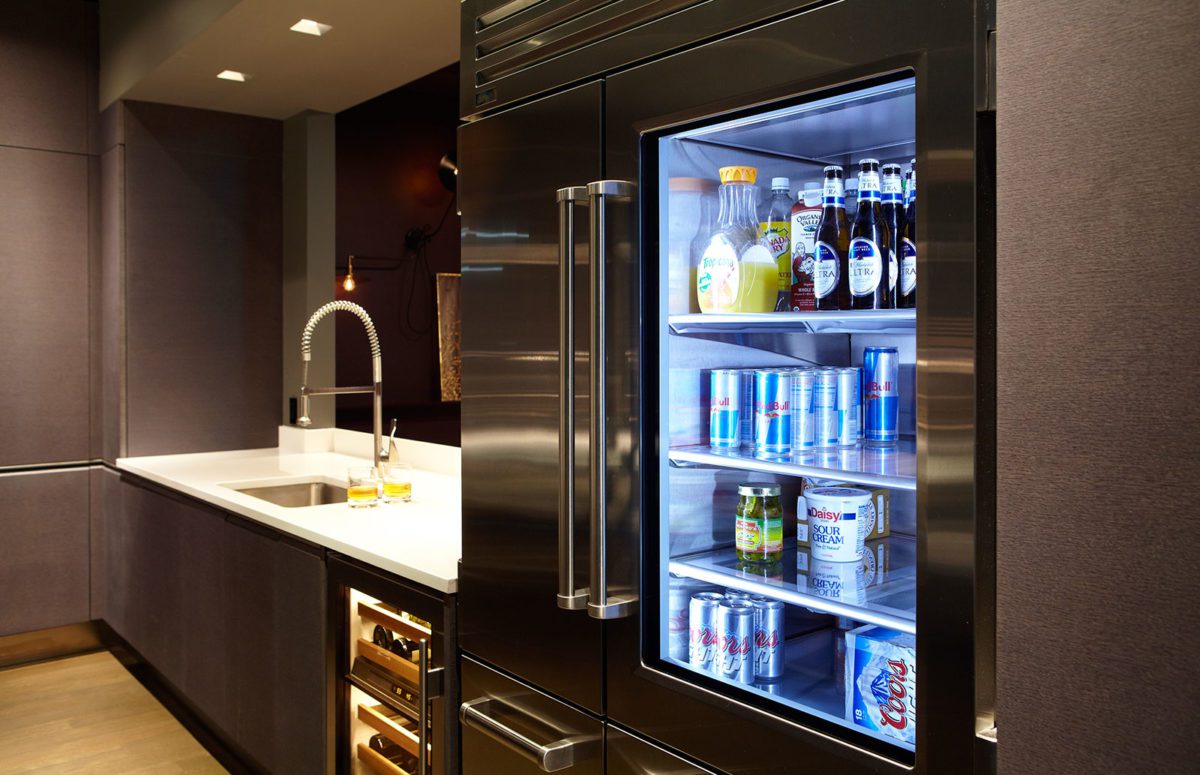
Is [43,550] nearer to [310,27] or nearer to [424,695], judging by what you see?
[310,27]

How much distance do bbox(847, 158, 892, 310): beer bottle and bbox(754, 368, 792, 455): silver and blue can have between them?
0.51 feet

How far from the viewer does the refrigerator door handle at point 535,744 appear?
58.9 inches

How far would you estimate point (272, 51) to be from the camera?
10.3 ft

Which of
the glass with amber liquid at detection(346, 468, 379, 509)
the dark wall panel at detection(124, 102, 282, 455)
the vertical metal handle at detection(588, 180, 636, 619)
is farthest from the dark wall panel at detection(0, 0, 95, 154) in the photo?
the vertical metal handle at detection(588, 180, 636, 619)

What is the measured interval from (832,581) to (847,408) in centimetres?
25

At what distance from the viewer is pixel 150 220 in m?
3.89

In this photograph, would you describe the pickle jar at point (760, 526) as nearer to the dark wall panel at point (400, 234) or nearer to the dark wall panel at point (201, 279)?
the dark wall panel at point (201, 279)

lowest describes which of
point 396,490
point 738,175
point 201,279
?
Result: point 396,490

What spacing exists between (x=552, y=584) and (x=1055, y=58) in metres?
1.09

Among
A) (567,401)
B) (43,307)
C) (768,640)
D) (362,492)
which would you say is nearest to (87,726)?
(362,492)

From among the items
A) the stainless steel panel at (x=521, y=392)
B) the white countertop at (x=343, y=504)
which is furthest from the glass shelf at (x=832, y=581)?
the white countertop at (x=343, y=504)

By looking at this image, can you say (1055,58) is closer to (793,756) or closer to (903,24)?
(903,24)

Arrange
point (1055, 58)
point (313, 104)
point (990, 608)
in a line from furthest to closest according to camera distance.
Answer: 1. point (313, 104)
2. point (990, 608)
3. point (1055, 58)

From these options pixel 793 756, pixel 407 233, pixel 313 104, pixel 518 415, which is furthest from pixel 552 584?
pixel 407 233
